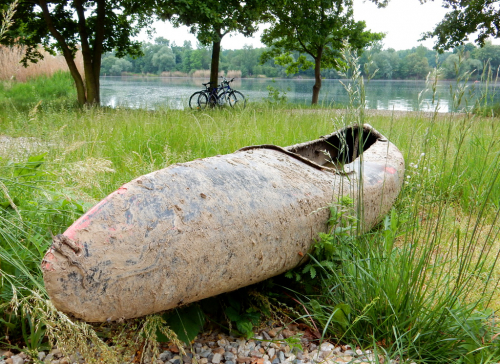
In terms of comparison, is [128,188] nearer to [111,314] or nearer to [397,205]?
[111,314]

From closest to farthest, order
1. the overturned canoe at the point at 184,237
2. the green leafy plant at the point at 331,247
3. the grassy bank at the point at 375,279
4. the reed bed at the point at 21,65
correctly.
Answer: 1. the overturned canoe at the point at 184,237
2. the grassy bank at the point at 375,279
3. the green leafy plant at the point at 331,247
4. the reed bed at the point at 21,65

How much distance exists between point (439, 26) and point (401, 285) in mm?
13017

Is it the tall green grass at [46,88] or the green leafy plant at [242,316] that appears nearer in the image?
the green leafy plant at [242,316]

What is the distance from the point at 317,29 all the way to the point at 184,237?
1465 centimetres

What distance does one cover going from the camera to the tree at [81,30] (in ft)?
35.3

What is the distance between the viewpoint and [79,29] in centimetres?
1088

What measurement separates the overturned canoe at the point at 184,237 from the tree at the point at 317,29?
13102 mm

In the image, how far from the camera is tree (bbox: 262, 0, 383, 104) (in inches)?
563

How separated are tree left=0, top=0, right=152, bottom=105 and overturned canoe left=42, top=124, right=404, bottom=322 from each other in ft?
30.7

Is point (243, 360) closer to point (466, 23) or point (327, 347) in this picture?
point (327, 347)

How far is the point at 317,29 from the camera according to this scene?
1466 cm

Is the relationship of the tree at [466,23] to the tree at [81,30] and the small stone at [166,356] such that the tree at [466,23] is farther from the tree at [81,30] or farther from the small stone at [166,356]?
the small stone at [166,356]

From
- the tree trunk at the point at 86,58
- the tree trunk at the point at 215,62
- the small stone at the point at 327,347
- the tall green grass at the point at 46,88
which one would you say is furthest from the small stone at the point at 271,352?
the tall green grass at the point at 46,88

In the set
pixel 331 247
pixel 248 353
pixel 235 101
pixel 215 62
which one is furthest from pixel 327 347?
pixel 215 62
